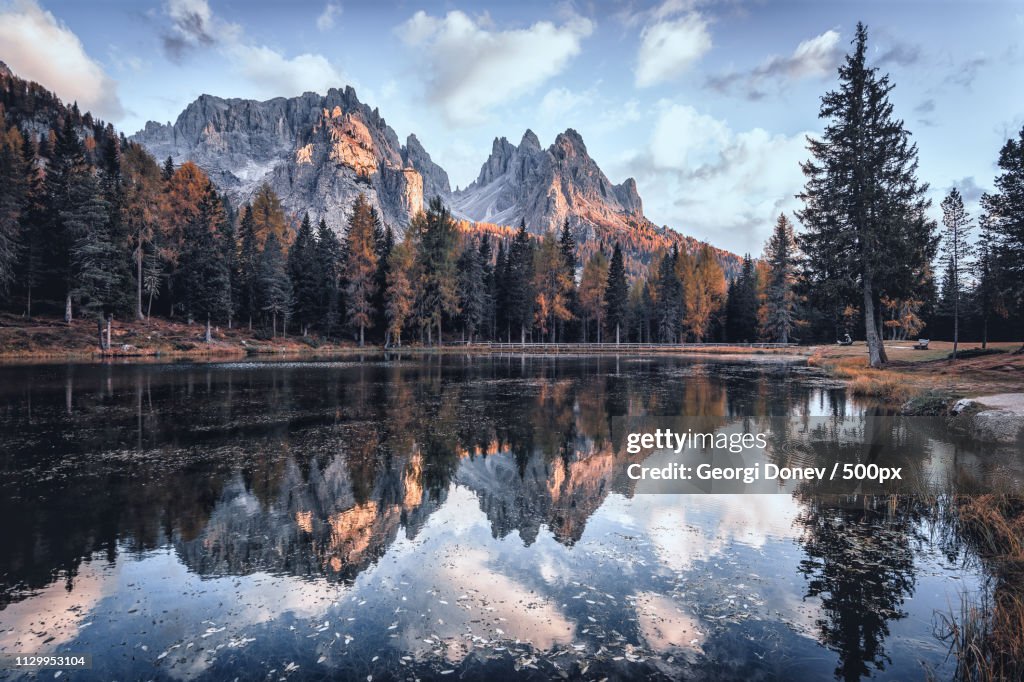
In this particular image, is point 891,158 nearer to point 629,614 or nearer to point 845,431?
point 845,431

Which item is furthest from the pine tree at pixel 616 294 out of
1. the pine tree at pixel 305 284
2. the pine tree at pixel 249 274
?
the pine tree at pixel 249 274

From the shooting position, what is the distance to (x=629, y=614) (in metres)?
5.96

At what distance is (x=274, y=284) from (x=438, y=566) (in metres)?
67.2

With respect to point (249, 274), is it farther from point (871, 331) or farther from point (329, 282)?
point (871, 331)

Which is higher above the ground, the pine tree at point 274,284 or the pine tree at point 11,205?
the pine tree at point 11,205

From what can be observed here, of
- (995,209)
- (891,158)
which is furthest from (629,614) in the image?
(995,209)

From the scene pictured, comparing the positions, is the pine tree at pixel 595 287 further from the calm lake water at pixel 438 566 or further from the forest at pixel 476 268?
the calm lake water at pixel 438 566

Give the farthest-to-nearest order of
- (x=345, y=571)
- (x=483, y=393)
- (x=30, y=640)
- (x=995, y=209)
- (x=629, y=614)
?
(x=995, y=209)
(x=483, y=393)
(x=345, y=571)
(x=629, y=614)
(x=30, y=640)

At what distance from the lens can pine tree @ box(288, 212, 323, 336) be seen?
2928 inches

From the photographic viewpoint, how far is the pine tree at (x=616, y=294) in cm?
8481

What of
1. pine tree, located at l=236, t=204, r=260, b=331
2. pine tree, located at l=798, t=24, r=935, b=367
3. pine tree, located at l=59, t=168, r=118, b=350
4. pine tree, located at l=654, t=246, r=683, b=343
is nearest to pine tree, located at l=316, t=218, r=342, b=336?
pine tree, located at l=236, t=204, r=260, b=331

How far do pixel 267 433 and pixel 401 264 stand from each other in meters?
54.5

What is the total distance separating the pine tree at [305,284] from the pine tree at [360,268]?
6.00 metres

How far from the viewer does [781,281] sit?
248ft
